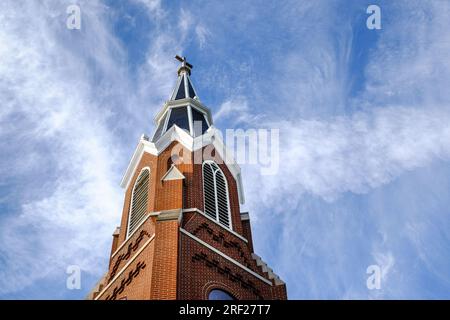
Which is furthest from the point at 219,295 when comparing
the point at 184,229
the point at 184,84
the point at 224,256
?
the point at 184,84

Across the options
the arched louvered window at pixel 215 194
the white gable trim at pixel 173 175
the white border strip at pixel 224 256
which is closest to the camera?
the white border strip at pixel 224 256

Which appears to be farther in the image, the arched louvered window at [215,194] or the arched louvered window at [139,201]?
the arched louvered window at [139,201]

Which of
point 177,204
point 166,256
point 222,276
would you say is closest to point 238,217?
point 177,204

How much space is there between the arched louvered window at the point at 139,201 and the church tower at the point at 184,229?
5cm

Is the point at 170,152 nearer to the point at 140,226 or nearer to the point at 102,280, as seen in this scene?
the point at 140,226

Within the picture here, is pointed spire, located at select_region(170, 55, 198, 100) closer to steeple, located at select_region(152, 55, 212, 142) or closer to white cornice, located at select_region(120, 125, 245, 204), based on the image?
steeple, located at select_region(152, 55, 212, 142)

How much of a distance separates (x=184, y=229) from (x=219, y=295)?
2930mm

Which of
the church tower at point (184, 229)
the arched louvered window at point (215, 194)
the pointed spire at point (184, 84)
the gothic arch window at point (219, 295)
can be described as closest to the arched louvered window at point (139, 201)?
the church tower at point (184, 229)

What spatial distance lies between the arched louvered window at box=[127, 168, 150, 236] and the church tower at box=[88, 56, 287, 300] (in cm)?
5

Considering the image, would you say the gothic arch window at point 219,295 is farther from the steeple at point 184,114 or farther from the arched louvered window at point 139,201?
the steeple at point 184,114

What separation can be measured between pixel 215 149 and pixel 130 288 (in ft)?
34.9

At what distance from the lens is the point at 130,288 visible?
69.7 ft

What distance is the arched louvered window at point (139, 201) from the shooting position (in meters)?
26.0

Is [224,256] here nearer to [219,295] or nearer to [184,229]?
[184,229]
